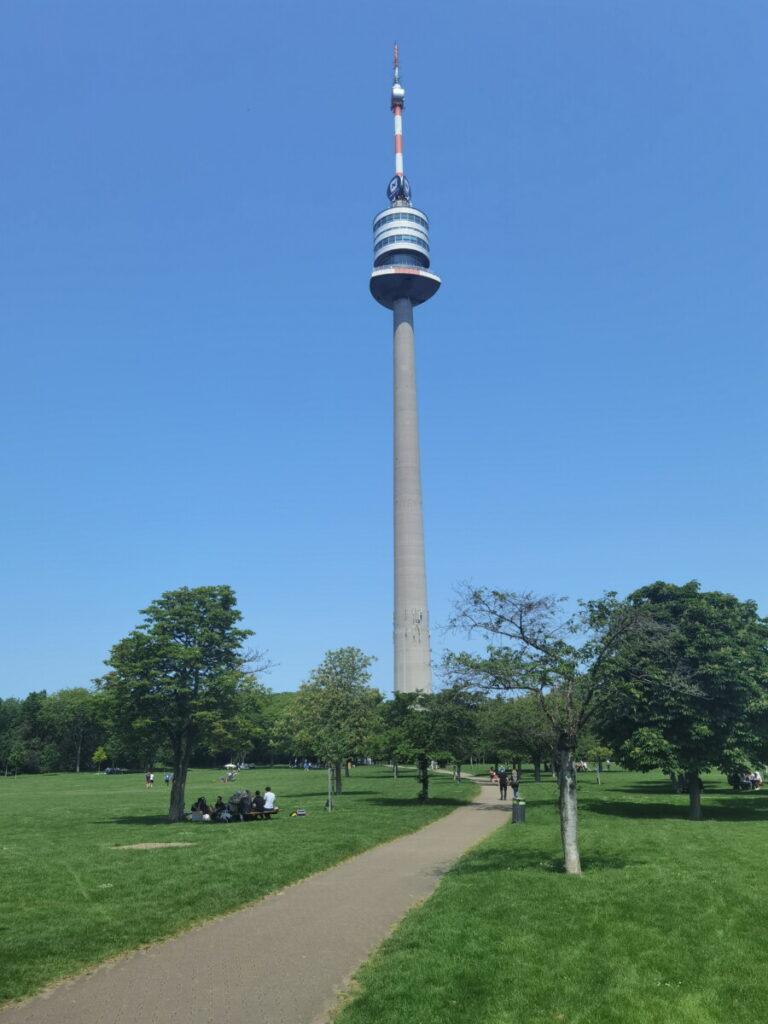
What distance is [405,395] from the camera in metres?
111

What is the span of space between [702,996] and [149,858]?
1709 centimetres

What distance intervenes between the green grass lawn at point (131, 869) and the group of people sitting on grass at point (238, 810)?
950 millimetres

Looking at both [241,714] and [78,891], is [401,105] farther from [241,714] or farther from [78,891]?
[78,891]

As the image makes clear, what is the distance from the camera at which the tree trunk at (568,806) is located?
59.3 ft

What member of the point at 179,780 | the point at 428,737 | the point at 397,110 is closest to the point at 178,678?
the point at 179,780

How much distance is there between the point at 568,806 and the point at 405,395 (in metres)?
96.6

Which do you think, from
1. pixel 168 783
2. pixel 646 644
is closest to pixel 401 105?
pixel 168 783

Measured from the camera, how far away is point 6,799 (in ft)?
174

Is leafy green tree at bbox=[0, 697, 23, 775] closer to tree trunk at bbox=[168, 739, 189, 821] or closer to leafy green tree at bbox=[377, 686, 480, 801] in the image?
leafy green tree at bbox=[377, 686, 480, 801]

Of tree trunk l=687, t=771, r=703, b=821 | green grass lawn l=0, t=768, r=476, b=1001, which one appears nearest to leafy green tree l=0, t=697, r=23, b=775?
green grass lawn l=0, t=768, r=476, b=1001

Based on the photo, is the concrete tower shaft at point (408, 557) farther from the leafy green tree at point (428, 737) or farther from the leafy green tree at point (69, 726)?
the leafy green tree at point (428, 737)

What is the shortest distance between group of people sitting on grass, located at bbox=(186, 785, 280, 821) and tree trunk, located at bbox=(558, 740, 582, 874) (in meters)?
19.7

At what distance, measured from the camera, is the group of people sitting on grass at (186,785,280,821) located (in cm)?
3356

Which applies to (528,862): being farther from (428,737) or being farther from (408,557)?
(408,557)
